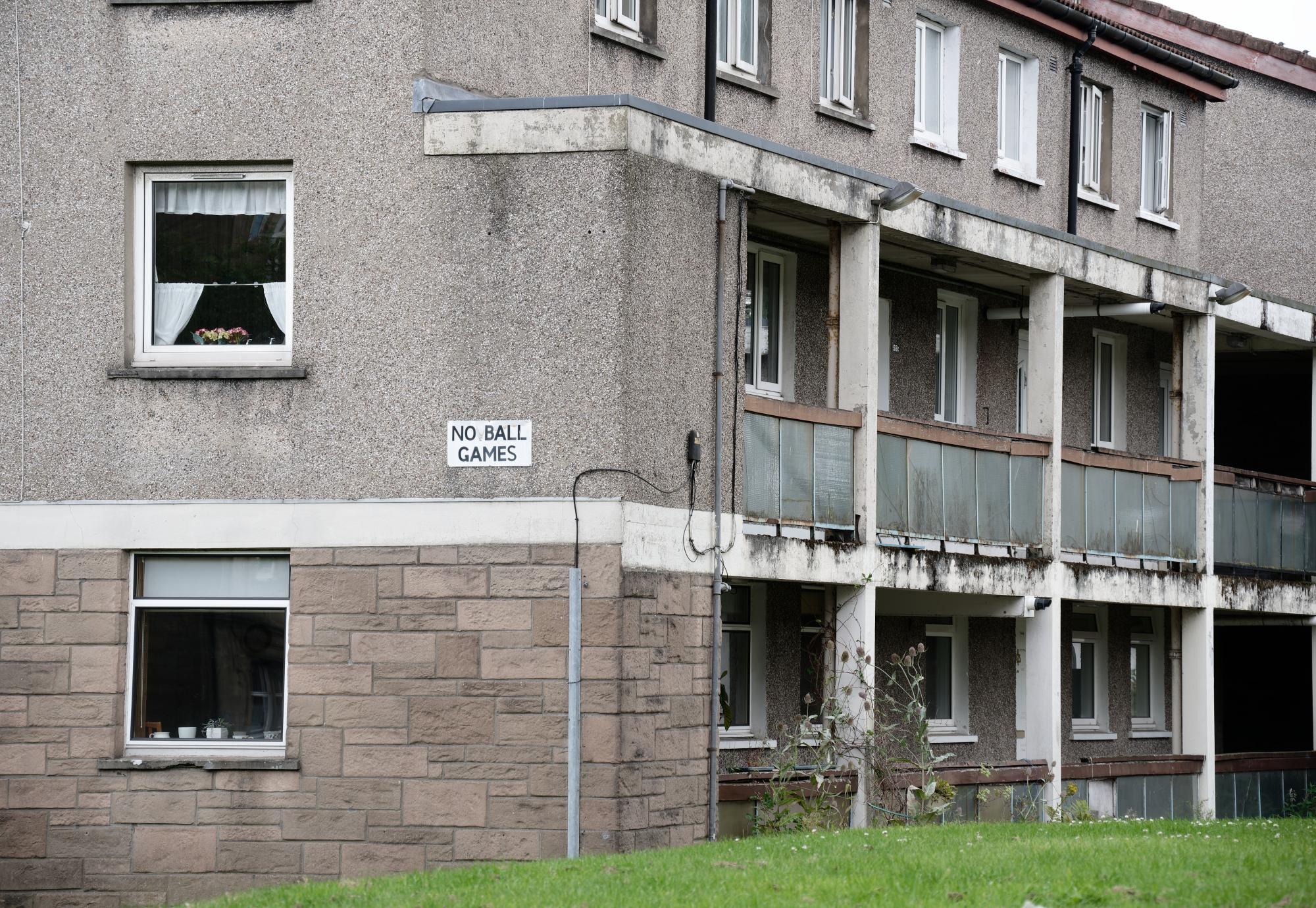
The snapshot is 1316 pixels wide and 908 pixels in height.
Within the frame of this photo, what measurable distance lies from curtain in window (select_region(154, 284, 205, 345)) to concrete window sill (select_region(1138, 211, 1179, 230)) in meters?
14.0

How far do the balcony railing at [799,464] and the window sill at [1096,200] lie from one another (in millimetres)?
7890

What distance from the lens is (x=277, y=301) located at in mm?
14945

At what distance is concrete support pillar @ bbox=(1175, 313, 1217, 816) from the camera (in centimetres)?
2252

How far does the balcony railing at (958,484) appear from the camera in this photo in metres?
18.1

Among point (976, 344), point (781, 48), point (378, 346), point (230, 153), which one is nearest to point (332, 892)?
point (378, 346)

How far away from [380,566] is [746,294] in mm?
5548

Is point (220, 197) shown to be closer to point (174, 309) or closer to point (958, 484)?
point (174, 309)

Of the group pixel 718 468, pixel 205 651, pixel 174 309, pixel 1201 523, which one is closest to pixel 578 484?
pixel 718 468

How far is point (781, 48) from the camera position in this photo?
19.4 m


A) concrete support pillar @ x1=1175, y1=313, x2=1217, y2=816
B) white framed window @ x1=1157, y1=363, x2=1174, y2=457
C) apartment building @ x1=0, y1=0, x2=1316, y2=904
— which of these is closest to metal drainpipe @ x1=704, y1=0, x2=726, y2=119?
apartment building @ x1=0, y1=0, x2=1316, y2=904

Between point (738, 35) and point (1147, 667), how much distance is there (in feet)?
36.0

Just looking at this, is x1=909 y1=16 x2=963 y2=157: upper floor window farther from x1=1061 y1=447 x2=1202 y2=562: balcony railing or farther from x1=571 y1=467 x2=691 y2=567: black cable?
x1=571 y1=467 x2=691 y2=567: black cable

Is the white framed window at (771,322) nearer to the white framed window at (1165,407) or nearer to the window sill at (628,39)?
the window sill at (628,39)

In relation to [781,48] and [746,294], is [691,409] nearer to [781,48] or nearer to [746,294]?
[746,294]
